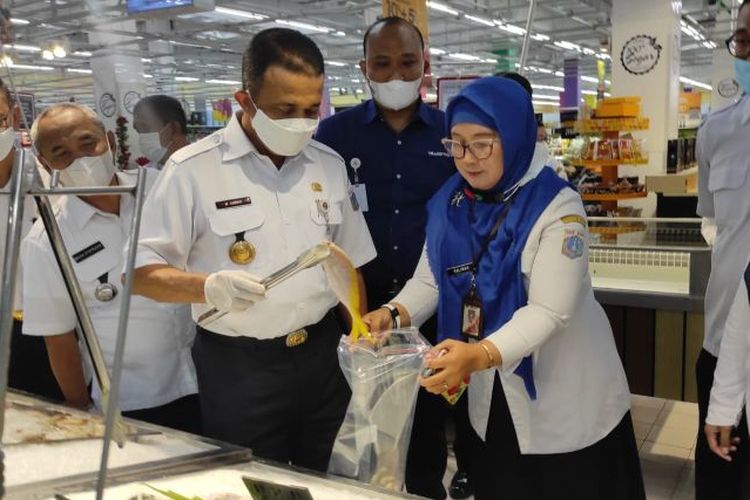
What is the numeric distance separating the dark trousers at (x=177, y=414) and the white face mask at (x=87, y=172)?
69 centimetres

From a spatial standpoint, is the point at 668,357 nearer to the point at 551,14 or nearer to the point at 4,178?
the point at 4,178

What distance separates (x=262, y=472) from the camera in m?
1.46

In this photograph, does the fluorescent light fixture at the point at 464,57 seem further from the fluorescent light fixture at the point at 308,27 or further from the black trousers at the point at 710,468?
the black trousers at the point at 710,468

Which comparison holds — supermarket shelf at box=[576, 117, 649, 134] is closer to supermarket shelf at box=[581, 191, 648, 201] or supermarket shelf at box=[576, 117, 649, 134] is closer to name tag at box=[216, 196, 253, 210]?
supermarket shelf at box=[581, 191, 648, 201]

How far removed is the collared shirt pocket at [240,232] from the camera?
1.84 meters

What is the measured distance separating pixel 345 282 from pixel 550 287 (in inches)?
20.4

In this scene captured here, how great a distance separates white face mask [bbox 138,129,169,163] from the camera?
3754 millimetres

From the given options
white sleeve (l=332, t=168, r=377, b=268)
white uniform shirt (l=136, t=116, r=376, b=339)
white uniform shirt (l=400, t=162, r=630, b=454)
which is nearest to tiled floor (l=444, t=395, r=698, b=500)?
white uniform shirt (l=400, t=162, r=630, b=454)

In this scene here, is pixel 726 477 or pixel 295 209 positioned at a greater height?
pixel 295 209

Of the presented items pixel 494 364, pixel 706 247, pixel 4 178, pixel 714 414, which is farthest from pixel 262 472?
pixel 706 247

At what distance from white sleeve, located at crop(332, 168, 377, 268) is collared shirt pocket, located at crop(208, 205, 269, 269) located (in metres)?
0.30

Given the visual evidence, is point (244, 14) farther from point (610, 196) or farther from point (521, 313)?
point (521, 313)

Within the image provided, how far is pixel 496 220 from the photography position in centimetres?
186

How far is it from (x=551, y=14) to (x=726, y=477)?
50.2 feet
